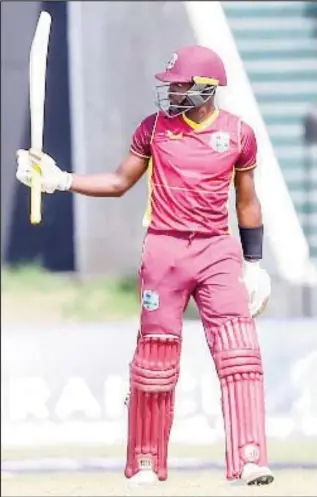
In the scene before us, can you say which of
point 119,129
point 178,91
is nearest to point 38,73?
point 178,91

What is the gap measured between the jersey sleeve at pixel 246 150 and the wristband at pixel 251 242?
1.05ft

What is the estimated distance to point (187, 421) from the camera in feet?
42.3

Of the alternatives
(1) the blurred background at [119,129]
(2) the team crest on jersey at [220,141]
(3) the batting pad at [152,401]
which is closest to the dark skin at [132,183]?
(2) the team crest on jersey at [220,141]

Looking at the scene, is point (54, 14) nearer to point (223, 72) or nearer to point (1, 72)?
point (1, 72)

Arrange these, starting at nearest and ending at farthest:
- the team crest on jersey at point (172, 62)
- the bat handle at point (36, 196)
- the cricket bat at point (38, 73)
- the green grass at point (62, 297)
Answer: the cricket bat at point (38, 73) < the bat handle at point (36, 196) < the team crest on jersey at point (172, 62) < the green grass at point (62, 297)

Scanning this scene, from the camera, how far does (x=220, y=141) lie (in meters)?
5.42

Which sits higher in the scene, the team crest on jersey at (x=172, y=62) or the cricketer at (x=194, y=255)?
the team crest on jersey at (x=172, y=62)

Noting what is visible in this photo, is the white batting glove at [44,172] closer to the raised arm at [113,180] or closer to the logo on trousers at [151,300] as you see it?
the raised arm at [113,180]

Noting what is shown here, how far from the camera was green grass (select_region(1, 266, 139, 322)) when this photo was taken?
1761 centimetres

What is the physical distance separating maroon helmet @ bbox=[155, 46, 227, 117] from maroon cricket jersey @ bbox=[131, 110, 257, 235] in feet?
0.48

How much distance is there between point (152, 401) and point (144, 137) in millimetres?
1112

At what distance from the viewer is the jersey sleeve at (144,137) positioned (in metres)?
5.50

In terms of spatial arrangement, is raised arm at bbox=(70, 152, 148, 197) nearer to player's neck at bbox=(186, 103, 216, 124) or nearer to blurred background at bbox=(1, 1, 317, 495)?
player's neck at bbox=(186, 103, 216, 124)

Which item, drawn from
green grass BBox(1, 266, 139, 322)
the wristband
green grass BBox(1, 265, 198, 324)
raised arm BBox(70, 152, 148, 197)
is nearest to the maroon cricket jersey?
raised arm BBox(70, 152, 148, 197)
